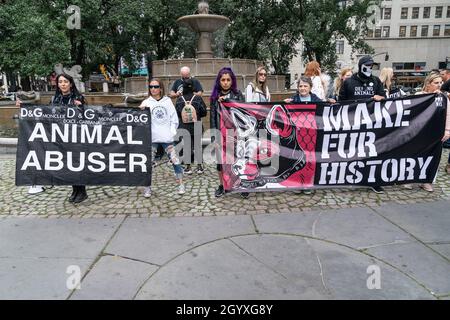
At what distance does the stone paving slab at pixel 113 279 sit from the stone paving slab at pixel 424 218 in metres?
3.06

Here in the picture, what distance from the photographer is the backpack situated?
6387 millimetres

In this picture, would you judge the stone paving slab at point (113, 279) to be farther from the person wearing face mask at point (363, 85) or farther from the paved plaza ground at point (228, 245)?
the person wearing face mask at point (363, 85)

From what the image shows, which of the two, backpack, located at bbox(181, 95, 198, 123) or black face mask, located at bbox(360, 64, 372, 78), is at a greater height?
black face mask, located at bbox(360, 64, 372, 78)

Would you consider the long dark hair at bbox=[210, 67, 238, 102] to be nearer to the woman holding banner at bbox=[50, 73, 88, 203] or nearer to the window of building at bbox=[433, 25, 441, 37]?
the woman holding banner at bbox=[50, 73, 88, 203]

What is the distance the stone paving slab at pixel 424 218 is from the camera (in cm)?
408

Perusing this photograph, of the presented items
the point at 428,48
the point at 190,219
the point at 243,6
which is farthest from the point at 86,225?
the point at 428,48

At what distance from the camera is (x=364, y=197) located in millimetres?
5340

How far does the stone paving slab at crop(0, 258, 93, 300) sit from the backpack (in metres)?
3.42

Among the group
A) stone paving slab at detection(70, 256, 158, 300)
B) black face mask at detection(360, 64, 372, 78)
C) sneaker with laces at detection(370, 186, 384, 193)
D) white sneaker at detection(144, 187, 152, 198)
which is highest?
black face mask at detection(360, 64, 372, 78)

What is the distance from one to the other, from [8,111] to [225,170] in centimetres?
962

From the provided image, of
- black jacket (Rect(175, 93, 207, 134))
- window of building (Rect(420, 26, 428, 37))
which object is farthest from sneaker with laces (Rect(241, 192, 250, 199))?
window of building (Rect(420, 26, 428, 37))

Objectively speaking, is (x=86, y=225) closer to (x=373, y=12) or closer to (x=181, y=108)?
(x=181, y=108)

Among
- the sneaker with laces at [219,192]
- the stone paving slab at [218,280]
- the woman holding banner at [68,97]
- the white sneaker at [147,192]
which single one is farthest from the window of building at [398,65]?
the stone paving slab at [218,280]

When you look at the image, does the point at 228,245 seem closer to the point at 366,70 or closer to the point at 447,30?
the point at 366,70
